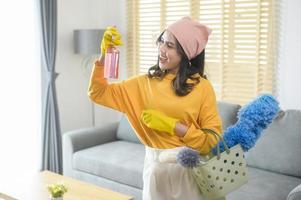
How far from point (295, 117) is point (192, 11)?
1.33 meters

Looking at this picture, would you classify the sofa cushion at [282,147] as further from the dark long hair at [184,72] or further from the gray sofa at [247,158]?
the dark long hair at [184,72]

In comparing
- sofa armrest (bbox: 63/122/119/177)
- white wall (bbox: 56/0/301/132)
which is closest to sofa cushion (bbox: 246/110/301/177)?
sofa armrest (bbox: 63/122/119/177)

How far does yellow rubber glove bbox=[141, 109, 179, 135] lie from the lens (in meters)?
1.58

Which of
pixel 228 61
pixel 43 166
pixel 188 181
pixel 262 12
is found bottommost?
pixel 43 166

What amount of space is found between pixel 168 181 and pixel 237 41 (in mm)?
1881

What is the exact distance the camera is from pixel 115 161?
3000 mm

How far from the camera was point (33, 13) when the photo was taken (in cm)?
350

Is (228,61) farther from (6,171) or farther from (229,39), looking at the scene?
(6,171)

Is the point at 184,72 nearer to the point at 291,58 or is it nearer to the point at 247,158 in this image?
the point at 247,158

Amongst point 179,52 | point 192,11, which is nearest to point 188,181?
point 179,52

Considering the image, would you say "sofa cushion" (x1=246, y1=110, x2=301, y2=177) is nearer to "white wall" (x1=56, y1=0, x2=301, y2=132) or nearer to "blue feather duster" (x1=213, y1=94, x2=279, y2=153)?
"blue feather duster" (x1=213, y1=94, x2=279, y2=153)

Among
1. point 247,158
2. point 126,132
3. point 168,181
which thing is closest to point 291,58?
point 247,158

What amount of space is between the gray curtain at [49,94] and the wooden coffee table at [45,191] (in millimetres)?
976

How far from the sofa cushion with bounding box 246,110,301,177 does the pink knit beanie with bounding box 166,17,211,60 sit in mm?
1274
